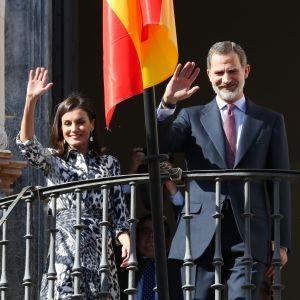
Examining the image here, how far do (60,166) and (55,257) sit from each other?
1.65 ft

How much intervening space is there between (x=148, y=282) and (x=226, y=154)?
4.19ft

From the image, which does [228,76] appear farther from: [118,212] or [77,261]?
[77,261]

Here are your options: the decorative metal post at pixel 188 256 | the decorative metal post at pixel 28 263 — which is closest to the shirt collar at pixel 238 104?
the decorative metal post at pixel 188 256

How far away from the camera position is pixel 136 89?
30.7 ft

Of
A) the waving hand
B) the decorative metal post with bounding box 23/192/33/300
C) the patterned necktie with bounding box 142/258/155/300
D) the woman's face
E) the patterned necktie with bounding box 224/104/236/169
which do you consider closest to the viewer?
the waving hand

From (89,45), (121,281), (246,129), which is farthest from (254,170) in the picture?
(89,45)

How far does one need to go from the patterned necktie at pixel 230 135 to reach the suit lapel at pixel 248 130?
2.0 inches

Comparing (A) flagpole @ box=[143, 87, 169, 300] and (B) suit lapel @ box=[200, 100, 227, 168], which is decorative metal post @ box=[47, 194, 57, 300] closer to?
(A) flagpole @ box=[143, 87, 169, 300]

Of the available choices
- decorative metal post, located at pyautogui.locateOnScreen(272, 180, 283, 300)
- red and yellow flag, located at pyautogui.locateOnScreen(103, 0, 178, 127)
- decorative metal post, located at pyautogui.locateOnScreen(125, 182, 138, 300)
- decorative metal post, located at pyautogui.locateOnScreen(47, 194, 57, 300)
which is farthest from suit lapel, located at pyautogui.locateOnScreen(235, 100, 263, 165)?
decorative metal post, located at pyautogui.locateOnScreen(47, 194, 57, 300)

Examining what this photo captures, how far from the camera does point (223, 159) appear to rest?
9.59 meters

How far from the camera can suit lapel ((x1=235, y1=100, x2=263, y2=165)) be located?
9.55 metres

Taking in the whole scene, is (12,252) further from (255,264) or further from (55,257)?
(255,264)

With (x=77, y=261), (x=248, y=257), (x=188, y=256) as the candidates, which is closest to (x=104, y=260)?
(x=77, y=261)

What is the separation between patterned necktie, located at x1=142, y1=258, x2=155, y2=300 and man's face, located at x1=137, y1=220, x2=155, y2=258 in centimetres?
12
